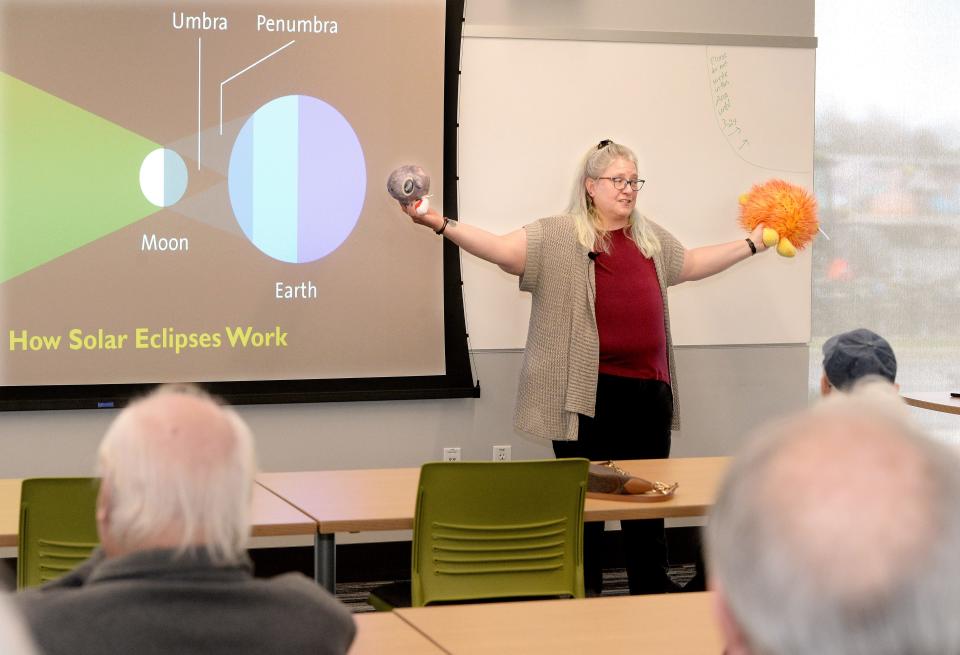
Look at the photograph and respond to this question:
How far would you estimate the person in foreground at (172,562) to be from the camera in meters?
1.49

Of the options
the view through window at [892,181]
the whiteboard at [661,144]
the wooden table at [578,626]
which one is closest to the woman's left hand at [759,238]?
the whiteboard at [661,144]

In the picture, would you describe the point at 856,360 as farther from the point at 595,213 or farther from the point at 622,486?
the point at 595,213

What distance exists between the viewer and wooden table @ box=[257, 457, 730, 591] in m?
3.11

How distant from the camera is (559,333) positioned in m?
4.35

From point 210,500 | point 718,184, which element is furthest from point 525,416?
point 210,500

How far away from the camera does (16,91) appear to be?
4.66m

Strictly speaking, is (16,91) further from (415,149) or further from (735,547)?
(735,547)

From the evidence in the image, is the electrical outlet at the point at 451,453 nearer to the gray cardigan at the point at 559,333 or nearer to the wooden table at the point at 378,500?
the gray cardigan at the point at 559,333

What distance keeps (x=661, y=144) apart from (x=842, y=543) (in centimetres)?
471

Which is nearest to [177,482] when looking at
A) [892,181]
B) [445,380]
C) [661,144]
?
[445,380]

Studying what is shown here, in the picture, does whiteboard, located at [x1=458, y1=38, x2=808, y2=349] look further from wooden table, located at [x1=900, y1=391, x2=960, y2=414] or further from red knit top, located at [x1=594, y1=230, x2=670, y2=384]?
red knit top, located at [x1=594, y1=230, x2=670, y2=384]

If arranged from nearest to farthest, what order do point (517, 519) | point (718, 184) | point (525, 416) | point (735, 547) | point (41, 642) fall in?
point (735, 547), point (41, 642), point (517, 519), point (525, 416), point (718, 184)

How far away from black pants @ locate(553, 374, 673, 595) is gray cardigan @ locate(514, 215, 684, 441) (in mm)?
78

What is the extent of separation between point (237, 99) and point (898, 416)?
14.0ft
